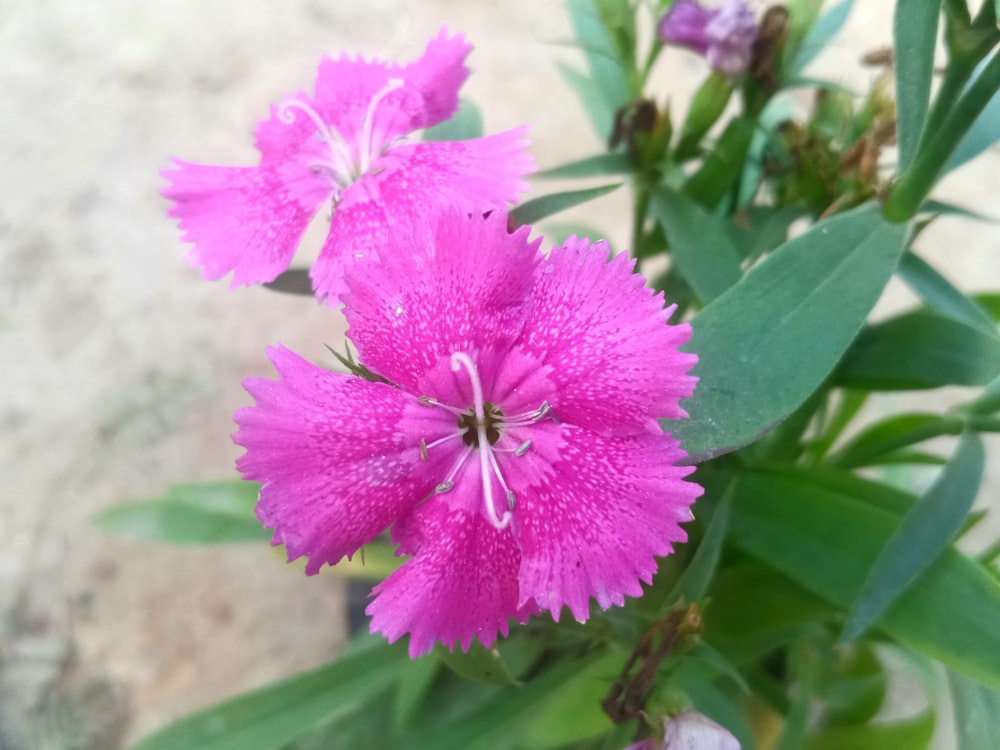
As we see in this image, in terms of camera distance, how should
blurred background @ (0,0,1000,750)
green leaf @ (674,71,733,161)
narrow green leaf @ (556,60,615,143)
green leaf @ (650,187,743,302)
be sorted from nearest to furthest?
green leaf @ (650,187,743,302), green leaf @ (674,71,733,161), narrow green leaf @ (556,60,615,143), blurred background @ (0,0,1000,750)

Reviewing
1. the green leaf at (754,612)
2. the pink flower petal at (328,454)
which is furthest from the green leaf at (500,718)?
the pink flower petal at (328,454)

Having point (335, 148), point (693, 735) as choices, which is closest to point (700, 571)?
point (693, 735)

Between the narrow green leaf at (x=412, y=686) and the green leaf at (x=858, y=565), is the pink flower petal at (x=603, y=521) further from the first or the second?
the narrow green leaf at (x=412, y=686)

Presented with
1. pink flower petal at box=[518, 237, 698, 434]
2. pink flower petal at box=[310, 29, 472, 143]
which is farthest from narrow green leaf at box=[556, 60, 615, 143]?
pink flower petal at box=[518, 237, 698, 434]

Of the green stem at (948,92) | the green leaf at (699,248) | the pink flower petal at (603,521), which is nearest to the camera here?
the pink flower petal at (603,521)

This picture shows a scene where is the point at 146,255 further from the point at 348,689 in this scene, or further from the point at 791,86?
the point at 791,86

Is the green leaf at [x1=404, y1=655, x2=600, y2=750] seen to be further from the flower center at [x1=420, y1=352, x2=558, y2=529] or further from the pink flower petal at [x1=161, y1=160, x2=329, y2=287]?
the pink flower petal at [x1=161, y1=160, x2=329, y2=287]
